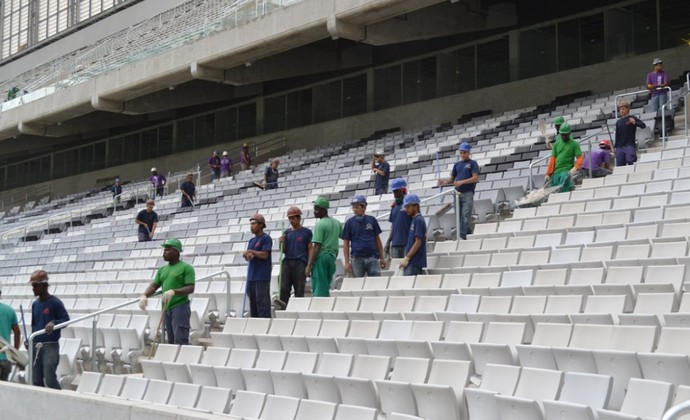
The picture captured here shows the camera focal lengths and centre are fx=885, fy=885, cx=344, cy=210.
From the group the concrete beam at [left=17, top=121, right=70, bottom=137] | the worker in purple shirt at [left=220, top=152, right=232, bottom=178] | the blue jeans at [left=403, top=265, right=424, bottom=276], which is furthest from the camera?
the concrete beam at [left=17, top=121, right=70, bottom=137]

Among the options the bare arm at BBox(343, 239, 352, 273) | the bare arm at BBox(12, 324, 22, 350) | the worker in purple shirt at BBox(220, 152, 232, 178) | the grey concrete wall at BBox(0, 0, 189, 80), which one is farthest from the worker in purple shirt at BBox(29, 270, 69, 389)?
the grey concrete wall at BBox(0, 0, 189, 80)

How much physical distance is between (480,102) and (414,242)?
16179 millimetres

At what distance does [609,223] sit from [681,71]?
12385 millimetres

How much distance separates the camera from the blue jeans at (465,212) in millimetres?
11688

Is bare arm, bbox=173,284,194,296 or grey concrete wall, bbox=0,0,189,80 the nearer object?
bare arm, bbox=173,284,194,296

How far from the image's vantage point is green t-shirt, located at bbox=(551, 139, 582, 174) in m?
11.8

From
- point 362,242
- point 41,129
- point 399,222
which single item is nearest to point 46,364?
point 362,242

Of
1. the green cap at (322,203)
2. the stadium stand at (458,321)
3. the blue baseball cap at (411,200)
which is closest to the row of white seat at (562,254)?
the stadium stand at (458,321)

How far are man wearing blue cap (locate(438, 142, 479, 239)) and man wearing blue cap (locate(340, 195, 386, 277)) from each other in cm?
155

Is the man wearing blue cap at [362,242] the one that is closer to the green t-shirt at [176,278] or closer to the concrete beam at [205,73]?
the green t-shirt at [176,278]

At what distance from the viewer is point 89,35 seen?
38500 millimetres

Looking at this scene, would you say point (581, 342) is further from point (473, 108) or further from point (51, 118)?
→ point (51, 118)

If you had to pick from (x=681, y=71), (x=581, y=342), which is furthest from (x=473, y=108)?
(x=581, y=342)

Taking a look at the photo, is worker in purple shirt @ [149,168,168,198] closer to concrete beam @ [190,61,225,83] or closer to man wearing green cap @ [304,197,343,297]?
concrete beam @ [190,61,225,83]
